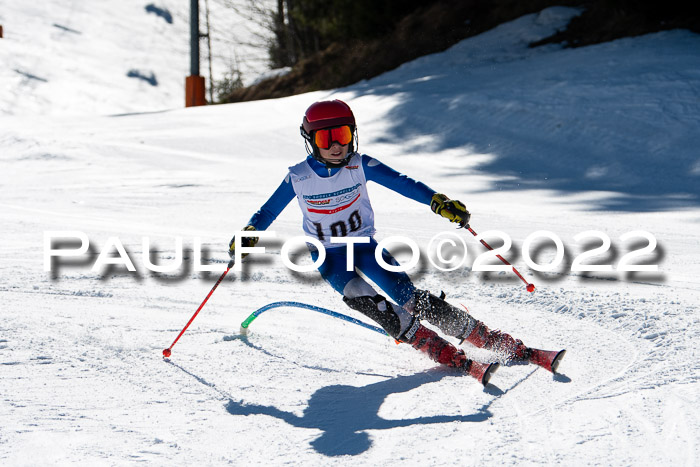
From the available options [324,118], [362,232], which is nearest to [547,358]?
[362,232]

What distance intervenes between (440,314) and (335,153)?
100 cm

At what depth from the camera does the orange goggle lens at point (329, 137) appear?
3.93 metres

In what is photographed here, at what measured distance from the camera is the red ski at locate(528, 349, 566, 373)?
3588mm

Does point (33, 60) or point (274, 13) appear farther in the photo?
point (33, 60)

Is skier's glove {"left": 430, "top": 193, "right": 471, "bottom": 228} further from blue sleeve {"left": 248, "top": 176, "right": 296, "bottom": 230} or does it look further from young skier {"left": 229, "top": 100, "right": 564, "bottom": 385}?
blue sleeve {"left": 248, "top": 176, "right": 296, "bottom": 230}

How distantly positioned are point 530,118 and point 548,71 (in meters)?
2.06

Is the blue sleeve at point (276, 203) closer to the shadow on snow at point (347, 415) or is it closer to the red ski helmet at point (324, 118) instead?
the red ski helmet at point (324, 118)

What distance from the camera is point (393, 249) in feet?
21.2

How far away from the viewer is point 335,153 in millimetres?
3955

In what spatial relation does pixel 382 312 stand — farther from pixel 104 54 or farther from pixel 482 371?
pixel 104 54

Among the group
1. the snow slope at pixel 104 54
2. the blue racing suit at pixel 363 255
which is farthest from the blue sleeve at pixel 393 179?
the snow slope at pixel 104 54

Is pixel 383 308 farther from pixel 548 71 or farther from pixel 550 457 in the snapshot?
pixel 548 71

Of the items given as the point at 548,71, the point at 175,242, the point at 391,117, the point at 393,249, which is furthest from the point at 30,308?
the point at 548,71

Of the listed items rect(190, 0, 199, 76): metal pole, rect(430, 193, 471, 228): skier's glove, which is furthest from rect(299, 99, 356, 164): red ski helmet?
rect(190, 0, 199, 76): metal pole
